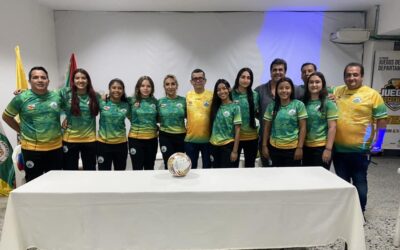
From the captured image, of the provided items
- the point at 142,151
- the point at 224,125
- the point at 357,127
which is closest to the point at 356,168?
the point at 357,127

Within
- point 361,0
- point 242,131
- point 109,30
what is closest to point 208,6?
point 109,30

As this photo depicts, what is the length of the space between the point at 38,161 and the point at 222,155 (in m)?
1.61

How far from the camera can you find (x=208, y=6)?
4.35 meters

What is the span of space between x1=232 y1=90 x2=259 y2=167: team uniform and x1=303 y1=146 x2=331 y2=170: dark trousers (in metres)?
0.49

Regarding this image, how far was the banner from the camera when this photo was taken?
4672mm

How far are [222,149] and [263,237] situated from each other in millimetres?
1041

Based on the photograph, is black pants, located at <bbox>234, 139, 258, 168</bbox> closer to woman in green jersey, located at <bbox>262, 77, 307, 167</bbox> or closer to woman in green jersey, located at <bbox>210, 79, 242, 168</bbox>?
woman in green jersey, located at <bbox>210, 79, 242, 168</bbox>

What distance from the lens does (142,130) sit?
274cm

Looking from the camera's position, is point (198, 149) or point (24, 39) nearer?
point (198, 149)

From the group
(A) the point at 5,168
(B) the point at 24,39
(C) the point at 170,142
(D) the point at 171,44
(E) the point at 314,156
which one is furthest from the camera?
(D) the point at 171,44

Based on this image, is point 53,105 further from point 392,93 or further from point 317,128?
point 392,93

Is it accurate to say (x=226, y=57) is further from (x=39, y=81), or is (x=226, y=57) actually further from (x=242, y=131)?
(x=39, y=81)

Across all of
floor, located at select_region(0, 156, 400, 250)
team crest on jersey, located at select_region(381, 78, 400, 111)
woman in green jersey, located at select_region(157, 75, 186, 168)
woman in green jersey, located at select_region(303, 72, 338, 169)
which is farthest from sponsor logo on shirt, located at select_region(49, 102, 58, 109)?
team crest on jersey, located at select_region(381, 78, 400, 111)

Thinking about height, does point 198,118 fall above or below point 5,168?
above
